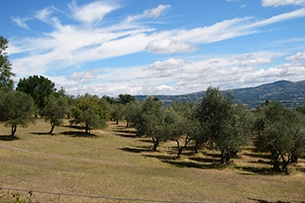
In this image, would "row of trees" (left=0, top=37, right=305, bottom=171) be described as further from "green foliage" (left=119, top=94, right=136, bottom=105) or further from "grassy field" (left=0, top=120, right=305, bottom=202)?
"green foliage" (left=119, top=94, right=136, bottom=105)

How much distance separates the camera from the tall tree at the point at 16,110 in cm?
6028

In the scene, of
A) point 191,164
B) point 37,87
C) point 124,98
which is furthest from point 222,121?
point 124,98

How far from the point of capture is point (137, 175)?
3819cm

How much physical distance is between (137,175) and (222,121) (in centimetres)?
2043

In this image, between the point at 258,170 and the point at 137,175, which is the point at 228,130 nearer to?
the point at 258,170

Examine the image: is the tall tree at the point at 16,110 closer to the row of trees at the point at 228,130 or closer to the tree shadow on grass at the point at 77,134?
the tree shadow on grass at the point at 77,134

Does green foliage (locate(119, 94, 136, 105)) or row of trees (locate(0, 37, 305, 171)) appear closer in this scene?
row of trees (locate(0, 37, 305, 171))

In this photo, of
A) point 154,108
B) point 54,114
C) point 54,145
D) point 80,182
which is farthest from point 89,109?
point 80,182

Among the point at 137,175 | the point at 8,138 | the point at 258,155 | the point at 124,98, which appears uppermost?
the point at 124,98

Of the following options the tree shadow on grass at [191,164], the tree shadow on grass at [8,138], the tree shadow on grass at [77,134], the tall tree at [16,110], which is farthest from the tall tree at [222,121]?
the tree shadow on grass at [77,134]

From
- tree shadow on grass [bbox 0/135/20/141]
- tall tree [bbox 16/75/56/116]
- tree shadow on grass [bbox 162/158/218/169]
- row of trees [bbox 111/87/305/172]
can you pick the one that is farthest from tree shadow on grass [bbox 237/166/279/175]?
tall tree [bbox 16/75/56/116]

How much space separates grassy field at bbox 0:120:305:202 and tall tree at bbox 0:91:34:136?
13.0 ft

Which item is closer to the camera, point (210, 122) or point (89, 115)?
point (210, 122)

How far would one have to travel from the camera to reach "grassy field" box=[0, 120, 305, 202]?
28.3 m
